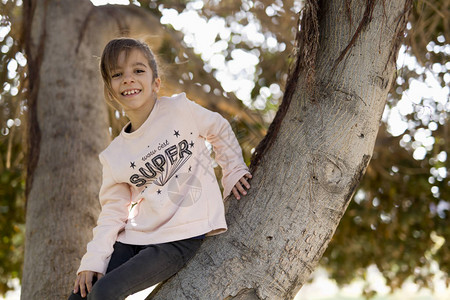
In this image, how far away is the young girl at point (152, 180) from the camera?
6.99 feet

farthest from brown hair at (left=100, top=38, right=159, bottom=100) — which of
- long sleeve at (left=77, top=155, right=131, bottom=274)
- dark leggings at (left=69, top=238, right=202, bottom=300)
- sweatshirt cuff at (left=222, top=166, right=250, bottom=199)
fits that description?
dark leggings at (left=69, top=238, right=202, bottom=300)

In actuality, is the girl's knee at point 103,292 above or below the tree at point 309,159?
below

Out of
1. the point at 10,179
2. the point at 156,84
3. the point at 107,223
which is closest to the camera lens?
the point at 107,223

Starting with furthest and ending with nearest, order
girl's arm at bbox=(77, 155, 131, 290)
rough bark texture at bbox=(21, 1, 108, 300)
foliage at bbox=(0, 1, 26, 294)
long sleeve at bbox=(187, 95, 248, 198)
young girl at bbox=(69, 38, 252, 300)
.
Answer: foliage at bbox=(0, 1, 26, 294) → rough bark texture at bbox=(21, 1, 108, 300) → long sleeve at bbox=(187, 95, 248, 198) → girl's arm at bbox=(77, 155, 131, 290) → young girl at bbox=(69, 38, 252, 300)

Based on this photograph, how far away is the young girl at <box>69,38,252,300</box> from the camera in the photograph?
2.13 m

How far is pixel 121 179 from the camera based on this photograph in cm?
238

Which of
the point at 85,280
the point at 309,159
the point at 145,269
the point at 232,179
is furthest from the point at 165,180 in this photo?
the point at 309,159

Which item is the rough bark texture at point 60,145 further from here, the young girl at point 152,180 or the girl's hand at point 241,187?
the girl's hand at point 241,187

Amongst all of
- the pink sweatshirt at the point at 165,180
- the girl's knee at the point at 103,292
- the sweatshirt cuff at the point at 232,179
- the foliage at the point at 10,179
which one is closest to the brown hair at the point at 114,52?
the pink sweatshirt at the point at 165,180

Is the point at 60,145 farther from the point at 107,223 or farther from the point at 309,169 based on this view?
the point at 309,169

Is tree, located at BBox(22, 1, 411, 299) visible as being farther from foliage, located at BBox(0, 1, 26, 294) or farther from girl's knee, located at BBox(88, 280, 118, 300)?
foliage, located at BBox(0, 1, 26, 294)

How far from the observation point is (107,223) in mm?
2334

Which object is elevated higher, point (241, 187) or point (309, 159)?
point (309, 159)

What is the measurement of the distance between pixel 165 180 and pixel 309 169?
633mm
